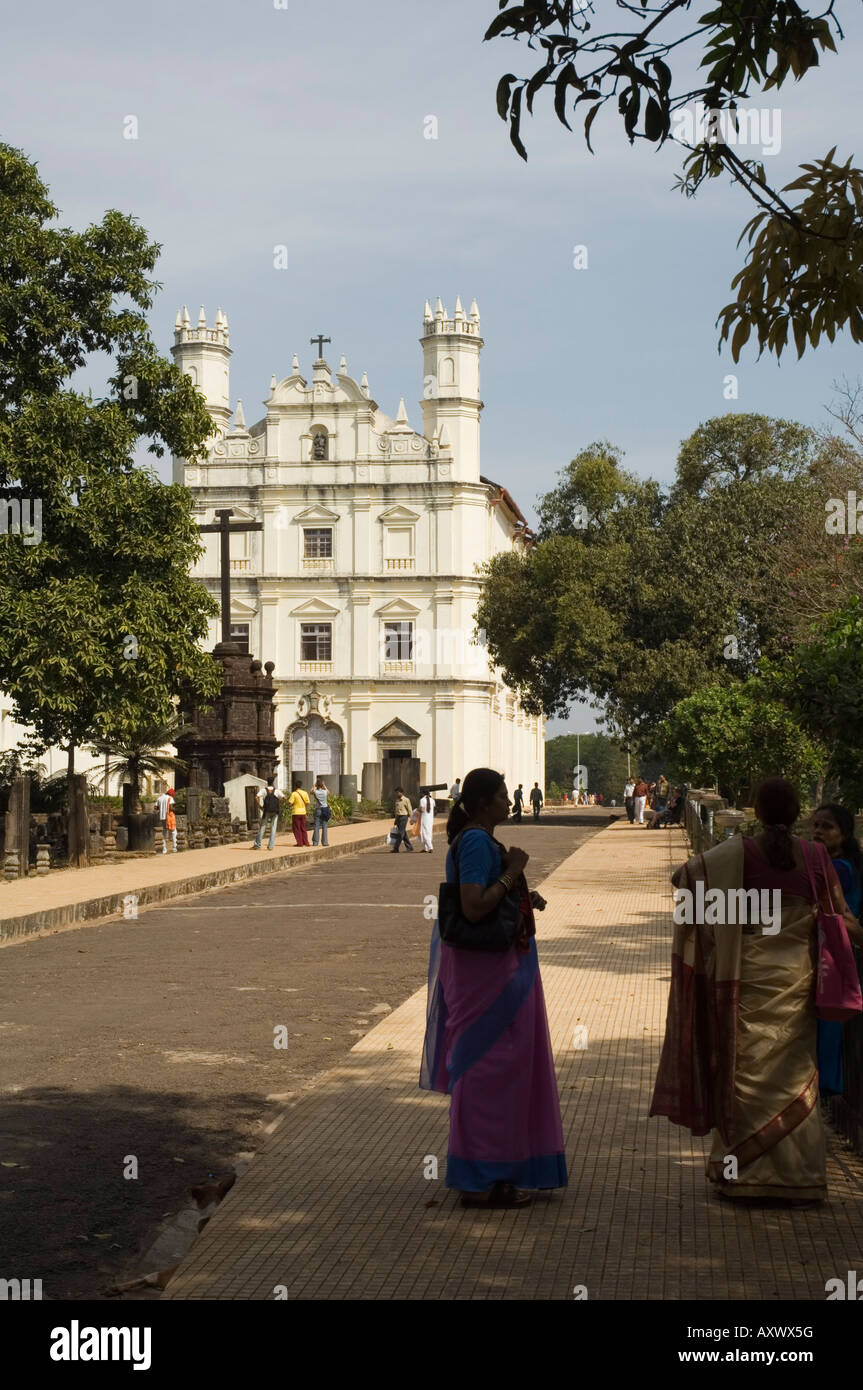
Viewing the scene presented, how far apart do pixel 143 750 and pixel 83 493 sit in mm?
7350

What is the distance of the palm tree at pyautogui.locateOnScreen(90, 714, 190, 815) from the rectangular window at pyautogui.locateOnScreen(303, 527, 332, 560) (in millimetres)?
34539

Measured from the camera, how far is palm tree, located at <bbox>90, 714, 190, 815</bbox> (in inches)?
1142

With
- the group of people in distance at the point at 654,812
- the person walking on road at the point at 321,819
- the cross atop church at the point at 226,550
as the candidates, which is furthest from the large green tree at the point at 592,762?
the person walking on road at the point at 321,819

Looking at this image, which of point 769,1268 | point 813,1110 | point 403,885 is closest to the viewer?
point 769,1268

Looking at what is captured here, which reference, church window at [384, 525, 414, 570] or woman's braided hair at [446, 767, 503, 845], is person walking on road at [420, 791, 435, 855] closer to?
woman's braided hair at [446, 767, 503, 845]

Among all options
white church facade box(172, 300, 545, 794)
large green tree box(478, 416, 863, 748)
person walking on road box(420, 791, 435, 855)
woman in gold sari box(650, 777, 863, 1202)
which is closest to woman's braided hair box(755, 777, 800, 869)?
woman in gold sari box(650, 777, 863, 1202)

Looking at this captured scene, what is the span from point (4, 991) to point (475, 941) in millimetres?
7052

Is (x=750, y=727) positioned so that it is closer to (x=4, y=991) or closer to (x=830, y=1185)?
(x=4, y=991)

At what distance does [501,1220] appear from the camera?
5242 millimetres

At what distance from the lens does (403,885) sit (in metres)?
21.4

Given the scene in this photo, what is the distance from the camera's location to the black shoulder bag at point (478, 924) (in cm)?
546

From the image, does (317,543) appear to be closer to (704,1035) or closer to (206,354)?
(206,354)
